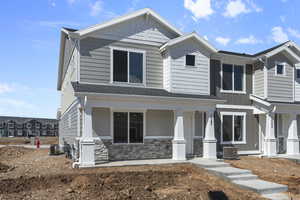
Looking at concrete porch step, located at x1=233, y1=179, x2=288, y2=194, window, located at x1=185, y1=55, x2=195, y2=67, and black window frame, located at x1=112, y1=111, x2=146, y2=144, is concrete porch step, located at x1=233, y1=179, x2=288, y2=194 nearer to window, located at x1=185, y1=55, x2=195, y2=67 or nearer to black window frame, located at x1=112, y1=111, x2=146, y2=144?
black window frame, located at x1=112, y1=111, x2=146, y2=144

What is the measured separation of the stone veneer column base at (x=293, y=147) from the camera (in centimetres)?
1623

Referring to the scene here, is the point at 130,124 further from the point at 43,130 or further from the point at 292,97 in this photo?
the point at 43,130

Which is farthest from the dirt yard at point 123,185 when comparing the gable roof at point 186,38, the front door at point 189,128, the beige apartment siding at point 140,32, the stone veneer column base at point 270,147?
the stone veneer column base at point 270,147

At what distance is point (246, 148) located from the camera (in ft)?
52.2

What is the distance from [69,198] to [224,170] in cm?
608

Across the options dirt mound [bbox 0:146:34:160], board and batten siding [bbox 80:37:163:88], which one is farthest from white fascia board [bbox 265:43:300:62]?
dirt mound [bbox 0:146:34:160]

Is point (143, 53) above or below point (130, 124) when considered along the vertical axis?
above

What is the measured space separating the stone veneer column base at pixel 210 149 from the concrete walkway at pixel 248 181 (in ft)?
5.76

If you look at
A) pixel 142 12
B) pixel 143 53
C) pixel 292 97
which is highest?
pixel 142 12

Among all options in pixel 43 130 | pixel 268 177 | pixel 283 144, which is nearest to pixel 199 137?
pixel 268 177

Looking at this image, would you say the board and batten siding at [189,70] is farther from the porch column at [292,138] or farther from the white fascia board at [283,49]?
the porch column at [292,138]

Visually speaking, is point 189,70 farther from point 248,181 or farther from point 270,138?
point 248,181

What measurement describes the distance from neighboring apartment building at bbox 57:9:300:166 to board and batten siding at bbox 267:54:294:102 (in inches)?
2.4

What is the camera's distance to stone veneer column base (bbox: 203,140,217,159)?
44.8ft
